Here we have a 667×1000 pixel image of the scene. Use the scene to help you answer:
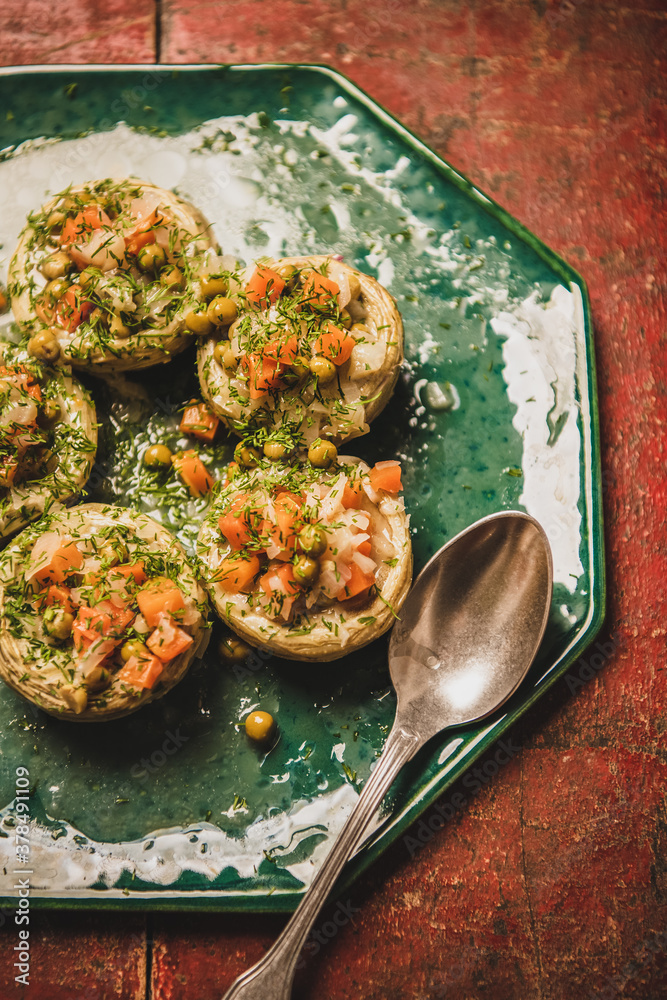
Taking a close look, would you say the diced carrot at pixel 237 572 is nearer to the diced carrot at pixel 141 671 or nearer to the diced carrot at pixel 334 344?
the diced carrot at pixel 141 671

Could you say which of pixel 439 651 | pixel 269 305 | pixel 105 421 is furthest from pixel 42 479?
pixel 439 651

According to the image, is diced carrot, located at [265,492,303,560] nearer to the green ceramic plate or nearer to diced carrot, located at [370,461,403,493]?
diced carrot, located at [370,461,403,493]

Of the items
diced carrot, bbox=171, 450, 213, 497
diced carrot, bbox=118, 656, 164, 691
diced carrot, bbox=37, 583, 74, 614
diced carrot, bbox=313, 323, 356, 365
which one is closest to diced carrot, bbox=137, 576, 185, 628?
diced carrot, bbox=118, 656, 164, 691

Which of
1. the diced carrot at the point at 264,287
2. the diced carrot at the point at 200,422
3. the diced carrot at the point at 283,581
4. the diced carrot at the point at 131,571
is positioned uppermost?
the diced carrot at the point at 264,287

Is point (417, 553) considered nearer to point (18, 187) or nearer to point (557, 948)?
point (557, 948)

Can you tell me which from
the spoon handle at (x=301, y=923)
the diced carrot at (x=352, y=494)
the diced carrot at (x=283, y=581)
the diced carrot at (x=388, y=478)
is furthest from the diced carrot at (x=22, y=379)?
the spoon handle at (x=301, y=923)

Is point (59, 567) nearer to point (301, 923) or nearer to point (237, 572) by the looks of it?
point (237, 572)
